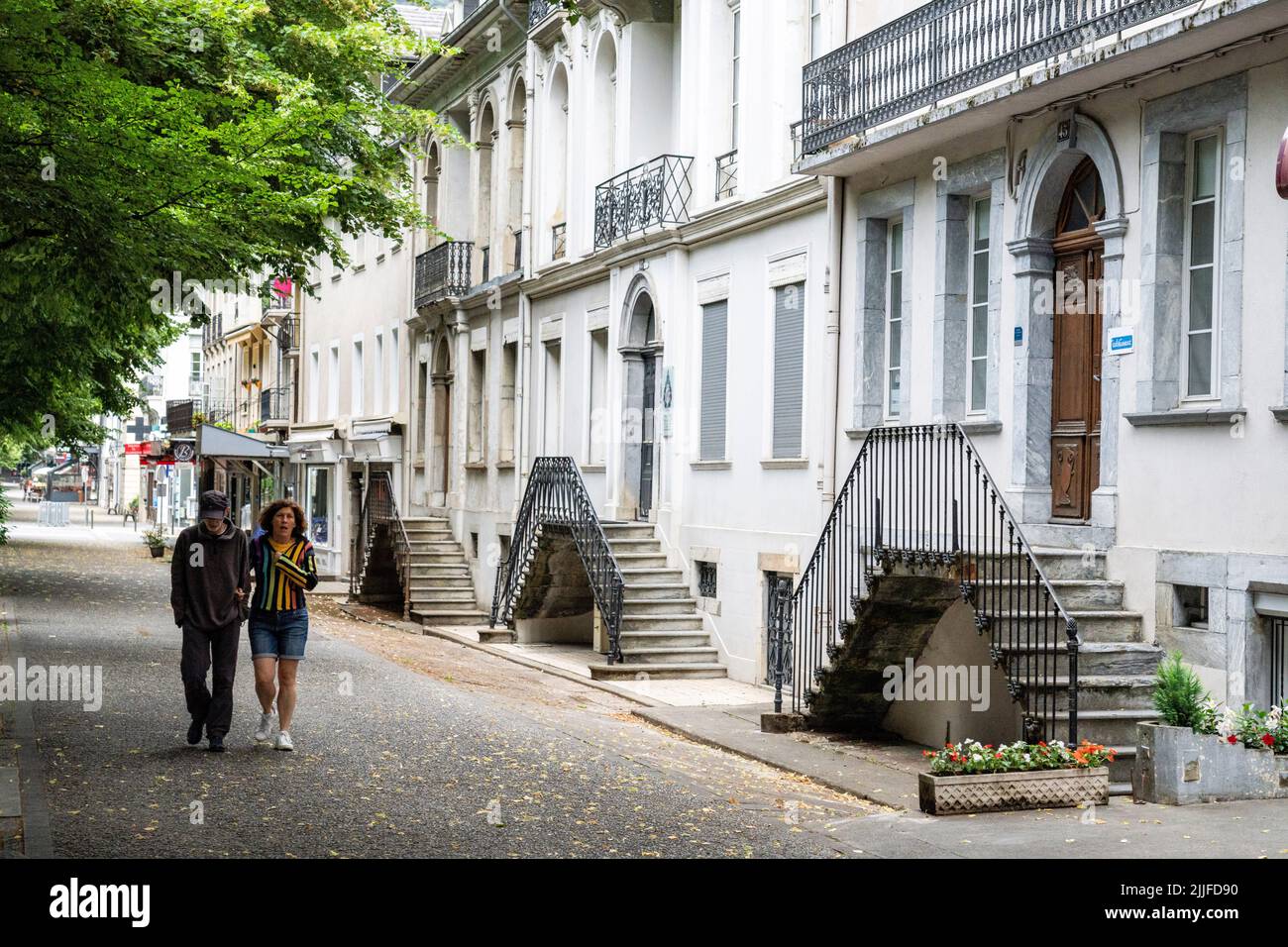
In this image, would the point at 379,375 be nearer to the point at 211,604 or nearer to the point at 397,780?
the point at 211,604

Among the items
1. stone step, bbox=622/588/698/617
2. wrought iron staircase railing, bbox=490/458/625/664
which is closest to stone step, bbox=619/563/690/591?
wrought iron staircase railing, bbox=490/458/625/664

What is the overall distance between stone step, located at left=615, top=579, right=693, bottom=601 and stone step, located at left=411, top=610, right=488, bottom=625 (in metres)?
7.95

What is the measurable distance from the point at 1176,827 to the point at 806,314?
1015cm

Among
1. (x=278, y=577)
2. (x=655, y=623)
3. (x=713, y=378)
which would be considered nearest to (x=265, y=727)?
(x=278, y=577)

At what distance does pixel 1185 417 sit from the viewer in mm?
12203

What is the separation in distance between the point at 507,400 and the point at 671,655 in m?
10.7

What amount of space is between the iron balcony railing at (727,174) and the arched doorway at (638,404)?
271 centimetres

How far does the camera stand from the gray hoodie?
11.7 metres

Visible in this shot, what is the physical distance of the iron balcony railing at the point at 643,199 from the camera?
73.8ft

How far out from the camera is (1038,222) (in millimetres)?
14516

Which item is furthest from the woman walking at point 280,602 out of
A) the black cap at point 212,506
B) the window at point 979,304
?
the window at point 979,304

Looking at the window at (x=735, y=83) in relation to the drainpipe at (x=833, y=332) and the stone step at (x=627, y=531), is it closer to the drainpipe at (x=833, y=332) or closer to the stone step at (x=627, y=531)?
the drainpipe at (x=833, y=332)
